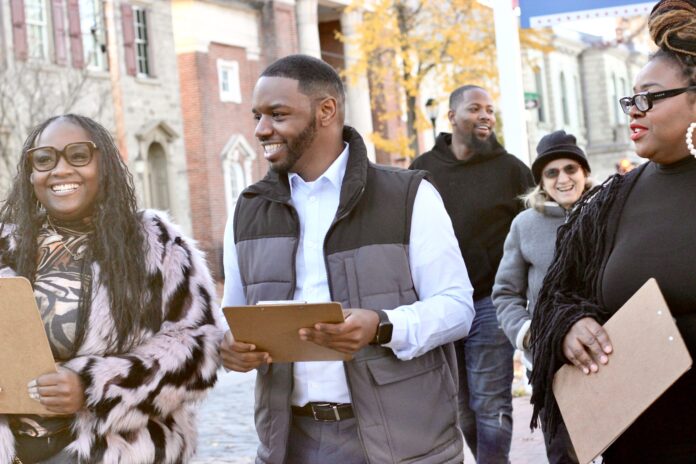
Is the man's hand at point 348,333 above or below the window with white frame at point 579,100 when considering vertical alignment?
below

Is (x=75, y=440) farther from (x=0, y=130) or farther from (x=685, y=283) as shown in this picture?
(x=0, y=130)

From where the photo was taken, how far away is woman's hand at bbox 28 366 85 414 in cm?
384

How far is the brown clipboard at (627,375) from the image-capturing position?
3.03m

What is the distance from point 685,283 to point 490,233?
3.81 m

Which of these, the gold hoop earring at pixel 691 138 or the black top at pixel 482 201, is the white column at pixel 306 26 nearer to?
the black top at pixel 482 201

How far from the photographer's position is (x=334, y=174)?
4.15 m

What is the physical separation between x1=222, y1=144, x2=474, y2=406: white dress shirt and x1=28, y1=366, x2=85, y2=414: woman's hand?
0.77 metres

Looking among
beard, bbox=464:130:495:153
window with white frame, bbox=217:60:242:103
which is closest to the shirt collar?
beard, bbox=464:130:495:153

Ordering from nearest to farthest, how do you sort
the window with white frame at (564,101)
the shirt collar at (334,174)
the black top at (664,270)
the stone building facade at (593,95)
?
the black top at (664,270), the shirt collar at (334,174), the window with white frame at (564,101), the stone building facade at (593,95)

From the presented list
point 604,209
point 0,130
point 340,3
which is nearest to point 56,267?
point 604,209

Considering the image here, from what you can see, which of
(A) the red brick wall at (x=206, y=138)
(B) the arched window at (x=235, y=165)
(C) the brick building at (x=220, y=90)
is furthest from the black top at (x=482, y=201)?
(B) the arched window at (x=235, y=165)

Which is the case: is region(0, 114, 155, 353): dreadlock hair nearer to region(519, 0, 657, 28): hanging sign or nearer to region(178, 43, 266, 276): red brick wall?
region(519, 0, 657, 28): hanging sign

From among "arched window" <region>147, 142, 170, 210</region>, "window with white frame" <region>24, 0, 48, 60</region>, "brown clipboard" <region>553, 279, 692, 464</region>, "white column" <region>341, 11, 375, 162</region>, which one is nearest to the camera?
"brown clipboard" <region>553, 279, 692, 464</region>

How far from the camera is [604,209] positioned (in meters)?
3.63
